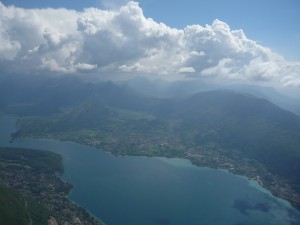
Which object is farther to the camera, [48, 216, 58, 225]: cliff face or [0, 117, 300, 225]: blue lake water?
[0, 117, 300, 225]: blue lake water

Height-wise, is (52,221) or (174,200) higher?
(174,200)

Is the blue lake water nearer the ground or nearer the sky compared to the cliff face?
nearer the sky

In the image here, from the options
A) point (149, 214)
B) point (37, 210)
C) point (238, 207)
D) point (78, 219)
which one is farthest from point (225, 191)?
point (37, 210)

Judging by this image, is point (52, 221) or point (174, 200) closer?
point (52, 221)

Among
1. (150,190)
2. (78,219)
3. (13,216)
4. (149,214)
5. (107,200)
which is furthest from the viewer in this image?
(150,190)

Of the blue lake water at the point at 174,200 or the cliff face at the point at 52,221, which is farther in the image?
the blue lake water at the point at 174,200

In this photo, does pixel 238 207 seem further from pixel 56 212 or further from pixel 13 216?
pixel 13 216

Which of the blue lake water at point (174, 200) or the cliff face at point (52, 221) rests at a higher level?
the blue lake water at point (174, 200)

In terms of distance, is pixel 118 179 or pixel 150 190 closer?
pixel 150 190
